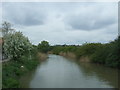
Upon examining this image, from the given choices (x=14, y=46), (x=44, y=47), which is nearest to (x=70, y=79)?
(x=14, y=46)

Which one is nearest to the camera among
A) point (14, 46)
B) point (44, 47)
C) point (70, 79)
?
point (70, 79)

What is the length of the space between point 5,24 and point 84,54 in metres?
14.9

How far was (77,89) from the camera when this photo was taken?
13.7 m

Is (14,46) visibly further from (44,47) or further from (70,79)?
(44,47)

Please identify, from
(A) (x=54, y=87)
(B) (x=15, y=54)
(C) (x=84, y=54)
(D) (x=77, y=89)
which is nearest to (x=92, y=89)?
(D) (x=77, y=89)

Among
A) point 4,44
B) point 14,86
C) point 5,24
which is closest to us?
point 14,86

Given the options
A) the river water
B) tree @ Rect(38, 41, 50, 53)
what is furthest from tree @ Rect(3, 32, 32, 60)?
tree @ Rect(38, 41, 50, 53)

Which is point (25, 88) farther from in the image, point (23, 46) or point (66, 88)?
point (23, 46)

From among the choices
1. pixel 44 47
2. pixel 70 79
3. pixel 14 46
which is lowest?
pixel 70 79

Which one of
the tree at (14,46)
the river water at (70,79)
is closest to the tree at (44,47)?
the tree at (14,46)

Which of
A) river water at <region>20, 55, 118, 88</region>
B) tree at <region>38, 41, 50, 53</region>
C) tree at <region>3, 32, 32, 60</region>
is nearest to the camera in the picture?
river water at <region>20, 55, 118, 88</region>

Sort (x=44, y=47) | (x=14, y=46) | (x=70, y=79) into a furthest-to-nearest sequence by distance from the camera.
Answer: (x=44, y=47) < (x=14, y=46) < (x=70, y=79)

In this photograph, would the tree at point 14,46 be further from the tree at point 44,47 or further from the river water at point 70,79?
the tree at point 44,47

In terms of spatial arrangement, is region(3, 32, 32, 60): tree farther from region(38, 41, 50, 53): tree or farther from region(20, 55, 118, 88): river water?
region(38, 41, 50, 53): tree
